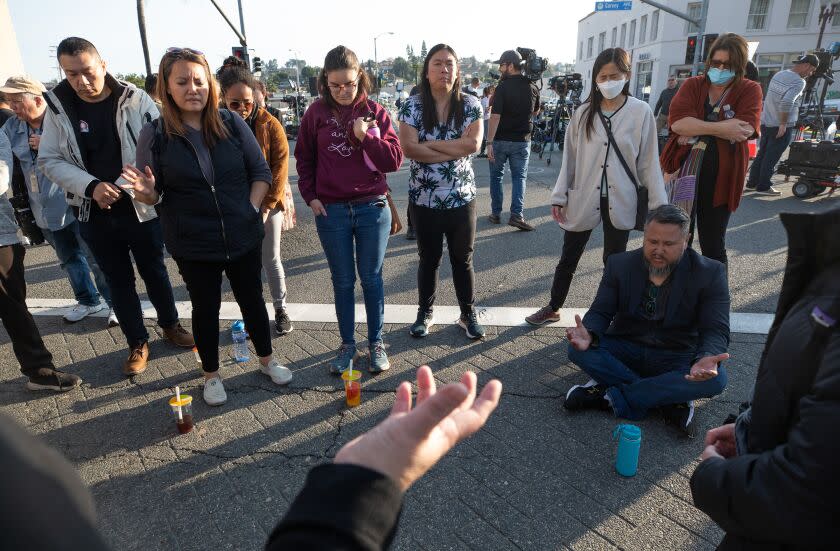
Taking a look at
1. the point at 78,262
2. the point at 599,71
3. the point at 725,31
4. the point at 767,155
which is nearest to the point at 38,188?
the point at 78,262

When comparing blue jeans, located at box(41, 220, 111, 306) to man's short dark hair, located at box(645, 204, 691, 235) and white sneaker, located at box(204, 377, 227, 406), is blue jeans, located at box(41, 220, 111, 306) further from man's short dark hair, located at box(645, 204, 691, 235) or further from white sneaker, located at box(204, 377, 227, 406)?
man's short dark hair, located at box(645, 204, 691, 235)

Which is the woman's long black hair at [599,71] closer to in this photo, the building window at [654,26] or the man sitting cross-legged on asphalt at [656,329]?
the man sitting cross-legged on asphalt at [656,329]

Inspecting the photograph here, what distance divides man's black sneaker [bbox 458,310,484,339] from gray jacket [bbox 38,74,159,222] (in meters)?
2.55

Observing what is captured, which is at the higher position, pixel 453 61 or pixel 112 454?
pixel 453 61

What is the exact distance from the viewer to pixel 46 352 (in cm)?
338

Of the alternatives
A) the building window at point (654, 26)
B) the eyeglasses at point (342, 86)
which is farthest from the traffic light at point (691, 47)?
the building window at point (654, 26)

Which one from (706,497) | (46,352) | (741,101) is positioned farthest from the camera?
(741,101)

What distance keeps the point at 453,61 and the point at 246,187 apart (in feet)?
5.33

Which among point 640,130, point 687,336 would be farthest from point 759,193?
point 687,336

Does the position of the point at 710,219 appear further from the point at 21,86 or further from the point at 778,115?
the point at 778,115

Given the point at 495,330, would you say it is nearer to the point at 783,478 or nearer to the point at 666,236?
the point at 666,236

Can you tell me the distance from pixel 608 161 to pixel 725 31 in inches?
1173

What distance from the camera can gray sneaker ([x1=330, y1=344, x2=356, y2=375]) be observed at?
352cm

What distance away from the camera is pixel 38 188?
4.09 meters
